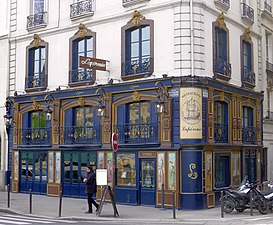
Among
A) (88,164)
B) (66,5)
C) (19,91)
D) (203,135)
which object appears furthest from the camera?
(19,91)

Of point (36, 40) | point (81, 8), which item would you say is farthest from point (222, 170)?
point (36, 40)

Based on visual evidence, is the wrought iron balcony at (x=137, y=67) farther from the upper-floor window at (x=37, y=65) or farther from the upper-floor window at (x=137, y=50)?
the upper-floor window at (x=37, y=65)

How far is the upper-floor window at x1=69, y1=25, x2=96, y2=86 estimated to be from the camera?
21812mm

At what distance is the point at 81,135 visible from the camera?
2208cm

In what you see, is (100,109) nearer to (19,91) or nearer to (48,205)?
(48,205)

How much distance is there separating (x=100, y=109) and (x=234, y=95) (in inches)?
232

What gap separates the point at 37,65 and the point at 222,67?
9.59 m

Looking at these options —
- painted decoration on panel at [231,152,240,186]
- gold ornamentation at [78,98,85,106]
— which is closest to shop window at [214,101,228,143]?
painted decoration on panel at [231,152,240,186]

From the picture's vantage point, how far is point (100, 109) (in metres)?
20.9

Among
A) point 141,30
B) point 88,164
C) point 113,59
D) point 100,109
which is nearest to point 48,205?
point 88,164

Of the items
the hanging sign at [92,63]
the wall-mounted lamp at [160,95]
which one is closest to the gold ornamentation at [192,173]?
the wall-mounted lamp at [160,95]

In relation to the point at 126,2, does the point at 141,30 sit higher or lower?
lower

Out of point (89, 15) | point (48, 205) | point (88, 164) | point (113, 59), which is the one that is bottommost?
point (48, 205)

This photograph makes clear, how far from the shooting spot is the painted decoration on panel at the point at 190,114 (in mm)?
18422
